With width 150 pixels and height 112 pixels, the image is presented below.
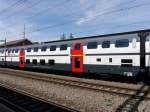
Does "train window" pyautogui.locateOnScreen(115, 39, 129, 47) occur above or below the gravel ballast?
above

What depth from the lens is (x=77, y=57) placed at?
19719 mm

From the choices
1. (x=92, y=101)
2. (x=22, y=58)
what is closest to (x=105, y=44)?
(x=92, y=101)

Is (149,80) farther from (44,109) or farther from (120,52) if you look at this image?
(44,109)

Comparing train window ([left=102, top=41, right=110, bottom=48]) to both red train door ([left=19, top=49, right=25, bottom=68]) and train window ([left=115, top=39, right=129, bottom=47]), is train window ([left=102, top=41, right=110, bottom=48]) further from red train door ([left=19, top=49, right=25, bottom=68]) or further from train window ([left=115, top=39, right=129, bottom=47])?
red train door ([left=19, top=49, right=25, bottom=68])

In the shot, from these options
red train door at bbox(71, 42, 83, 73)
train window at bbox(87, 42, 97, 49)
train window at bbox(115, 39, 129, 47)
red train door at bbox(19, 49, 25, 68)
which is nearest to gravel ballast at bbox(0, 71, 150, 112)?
train window at bbox(115, 39, 129, 47)

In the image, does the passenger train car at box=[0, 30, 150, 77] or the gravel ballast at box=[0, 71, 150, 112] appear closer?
the gravel ballast at box=[0, 71, 150, 112]

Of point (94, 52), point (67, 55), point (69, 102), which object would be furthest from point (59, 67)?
point (69, 102)

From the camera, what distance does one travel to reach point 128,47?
15.5 m

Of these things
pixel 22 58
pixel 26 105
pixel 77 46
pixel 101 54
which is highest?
pixel 77 46

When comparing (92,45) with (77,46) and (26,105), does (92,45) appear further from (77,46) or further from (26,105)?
(26,105)

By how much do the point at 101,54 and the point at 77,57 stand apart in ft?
9.90

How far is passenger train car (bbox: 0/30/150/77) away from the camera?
14.9m

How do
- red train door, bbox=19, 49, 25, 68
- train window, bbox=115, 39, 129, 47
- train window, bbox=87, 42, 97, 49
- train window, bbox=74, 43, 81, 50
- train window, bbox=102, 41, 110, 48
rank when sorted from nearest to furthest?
train window, bbox=115, 39, 129, 47
train window, bbox=102, 41, 110, 48
train window, bbox=87, 42, 97, 49
train window, bbox=74, 43, 81, 50
red train door, bbox=19, 49, 25, 68

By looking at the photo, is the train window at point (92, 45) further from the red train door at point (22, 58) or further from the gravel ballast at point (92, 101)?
the red train door at point (22, 58)
